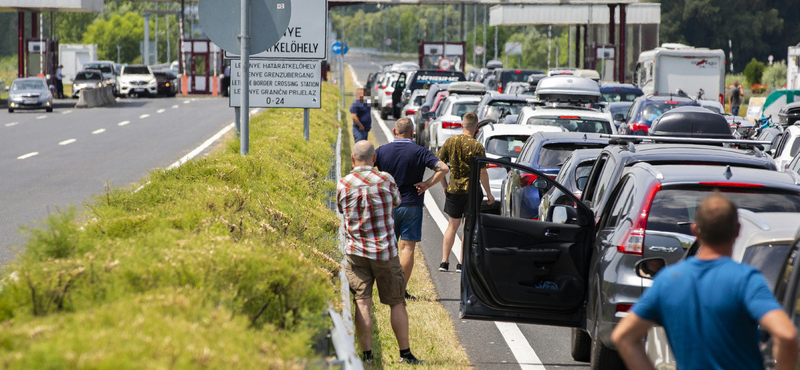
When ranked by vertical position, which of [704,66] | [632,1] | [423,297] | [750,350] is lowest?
[423,297]

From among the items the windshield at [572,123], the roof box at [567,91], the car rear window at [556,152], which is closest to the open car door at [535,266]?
the car rear window at [556,152]

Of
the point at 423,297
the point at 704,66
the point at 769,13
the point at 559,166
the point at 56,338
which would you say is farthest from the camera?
the point at 769,13

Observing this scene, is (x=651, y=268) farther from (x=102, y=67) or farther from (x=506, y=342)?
(x=102, y=67)

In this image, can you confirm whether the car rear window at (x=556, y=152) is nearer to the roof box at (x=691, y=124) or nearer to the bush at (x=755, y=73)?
the roof box at (x=691, y=124)

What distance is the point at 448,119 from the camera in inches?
812

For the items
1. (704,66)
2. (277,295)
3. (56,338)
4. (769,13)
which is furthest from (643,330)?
(769,13)

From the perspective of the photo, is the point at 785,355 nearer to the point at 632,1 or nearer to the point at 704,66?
the point at 704,66

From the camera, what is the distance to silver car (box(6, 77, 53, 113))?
3969 centimetres

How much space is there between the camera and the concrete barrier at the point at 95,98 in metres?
44.2

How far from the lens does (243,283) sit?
14.7ft

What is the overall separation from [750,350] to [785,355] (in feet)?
0.68

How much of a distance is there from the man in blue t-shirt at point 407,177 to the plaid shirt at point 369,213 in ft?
5.95

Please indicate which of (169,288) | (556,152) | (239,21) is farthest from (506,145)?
(169,288)

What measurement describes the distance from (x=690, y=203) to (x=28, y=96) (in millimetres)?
37991
